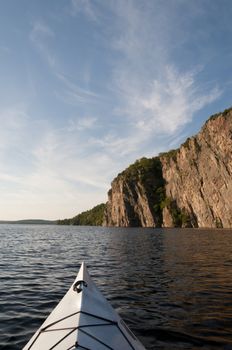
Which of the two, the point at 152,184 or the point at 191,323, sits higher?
the point at 152,184

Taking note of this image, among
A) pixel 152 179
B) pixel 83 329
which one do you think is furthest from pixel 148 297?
pixel 152 179

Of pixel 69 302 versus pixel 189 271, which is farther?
pixel 189 271

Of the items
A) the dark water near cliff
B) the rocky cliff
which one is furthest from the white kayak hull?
the rocky cliff

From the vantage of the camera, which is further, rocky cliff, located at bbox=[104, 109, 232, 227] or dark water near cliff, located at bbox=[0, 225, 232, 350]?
rocky cliff, located at bbox=[104, 109, 232, 227]

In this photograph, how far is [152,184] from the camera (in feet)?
525

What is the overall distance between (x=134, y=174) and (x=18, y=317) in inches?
6093

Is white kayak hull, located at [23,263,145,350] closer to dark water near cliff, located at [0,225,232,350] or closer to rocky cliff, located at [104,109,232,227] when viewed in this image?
dark water near cliff, located at [0,225,232,350]

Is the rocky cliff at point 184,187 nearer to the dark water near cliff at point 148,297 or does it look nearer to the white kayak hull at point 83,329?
the dark water near cliff at point 148,297

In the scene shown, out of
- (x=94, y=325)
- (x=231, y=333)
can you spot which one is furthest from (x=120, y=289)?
(x=94, y=325)

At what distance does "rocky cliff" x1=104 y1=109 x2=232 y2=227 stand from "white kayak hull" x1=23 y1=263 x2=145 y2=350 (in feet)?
329

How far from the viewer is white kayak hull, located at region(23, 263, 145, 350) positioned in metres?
6.79

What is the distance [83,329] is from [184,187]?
419 feet

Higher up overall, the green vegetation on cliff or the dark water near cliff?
the green vegetation on cliff

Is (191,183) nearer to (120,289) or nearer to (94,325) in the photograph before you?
A: (120,289)
